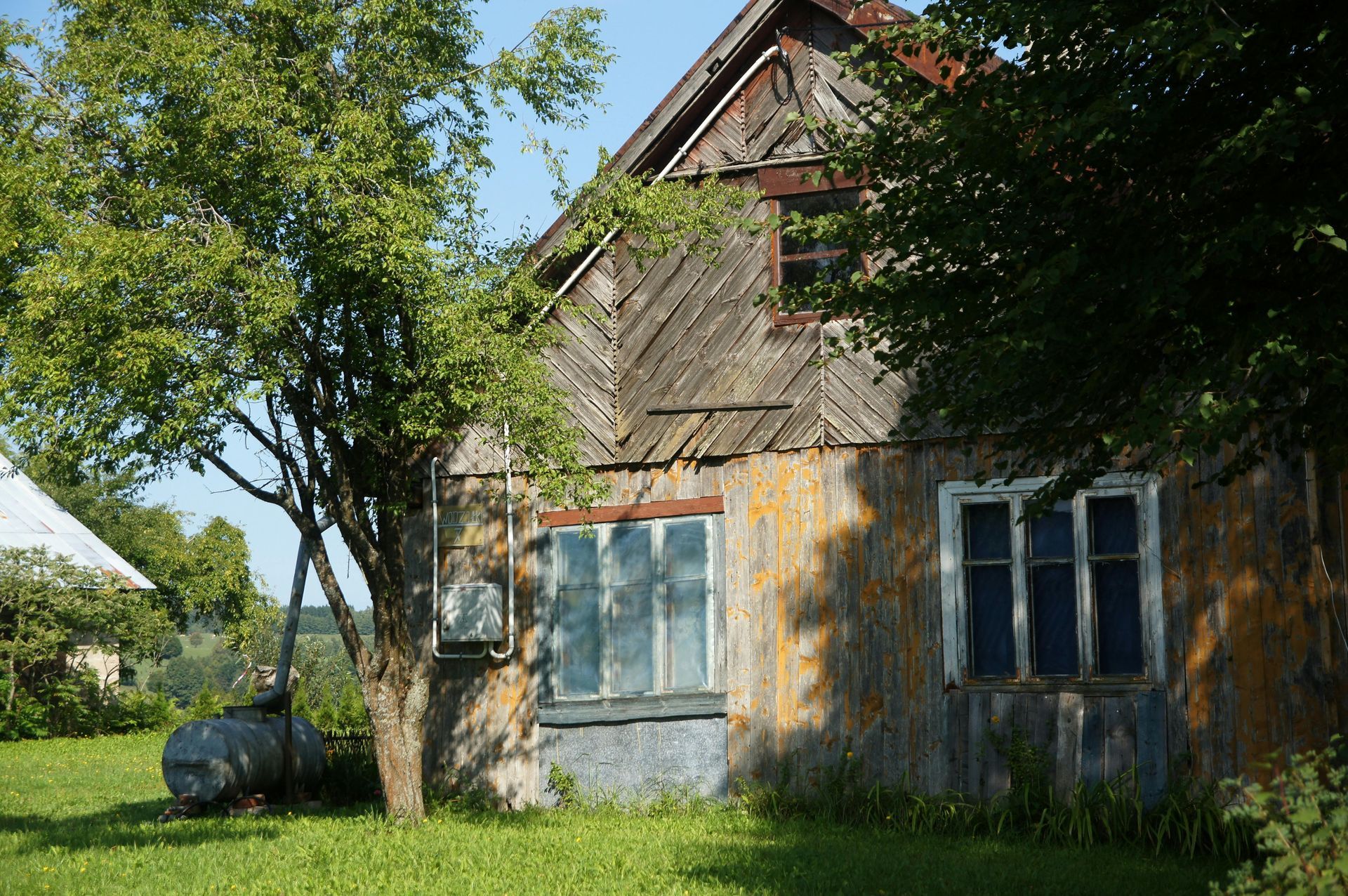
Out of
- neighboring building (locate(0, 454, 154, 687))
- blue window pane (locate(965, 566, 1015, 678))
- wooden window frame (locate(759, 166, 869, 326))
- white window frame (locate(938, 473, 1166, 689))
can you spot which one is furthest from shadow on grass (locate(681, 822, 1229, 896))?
neighboring building (locate(0, 454, 154, 687))

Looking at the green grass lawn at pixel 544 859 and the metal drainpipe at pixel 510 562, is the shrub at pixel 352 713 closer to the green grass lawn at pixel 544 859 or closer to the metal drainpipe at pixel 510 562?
the green grass lawn at pixel 544 859

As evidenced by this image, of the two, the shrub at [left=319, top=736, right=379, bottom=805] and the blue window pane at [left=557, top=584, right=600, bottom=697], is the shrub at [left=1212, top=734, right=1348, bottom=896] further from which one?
the shrub at [left=319, top=736, right=379, bottom=805]

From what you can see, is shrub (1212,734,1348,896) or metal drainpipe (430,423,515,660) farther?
metal drainpipe (430,423,515,660)

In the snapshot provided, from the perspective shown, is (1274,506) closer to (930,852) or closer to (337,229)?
(930,852)

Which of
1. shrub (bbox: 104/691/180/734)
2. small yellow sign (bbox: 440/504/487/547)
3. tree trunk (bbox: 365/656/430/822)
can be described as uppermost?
small yellow sign (bbox: 440/504/487/547)

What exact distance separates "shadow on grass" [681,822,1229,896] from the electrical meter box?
3464mm

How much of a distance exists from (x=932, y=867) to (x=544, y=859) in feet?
9.24

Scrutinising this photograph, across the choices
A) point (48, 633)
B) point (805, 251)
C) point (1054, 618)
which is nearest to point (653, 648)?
point (1054, 618)

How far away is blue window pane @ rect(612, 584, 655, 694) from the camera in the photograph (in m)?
11.8

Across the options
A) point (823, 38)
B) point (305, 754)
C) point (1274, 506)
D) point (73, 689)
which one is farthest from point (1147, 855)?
point (73, 689)

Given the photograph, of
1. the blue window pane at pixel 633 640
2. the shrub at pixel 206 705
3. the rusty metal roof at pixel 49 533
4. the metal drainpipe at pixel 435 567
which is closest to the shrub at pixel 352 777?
the metal drainpipe at pixel 435 567

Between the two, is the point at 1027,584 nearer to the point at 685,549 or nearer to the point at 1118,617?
the point at 1118,617

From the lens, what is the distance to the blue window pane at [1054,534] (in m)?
10.4

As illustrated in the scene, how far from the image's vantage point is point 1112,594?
10.1 m
